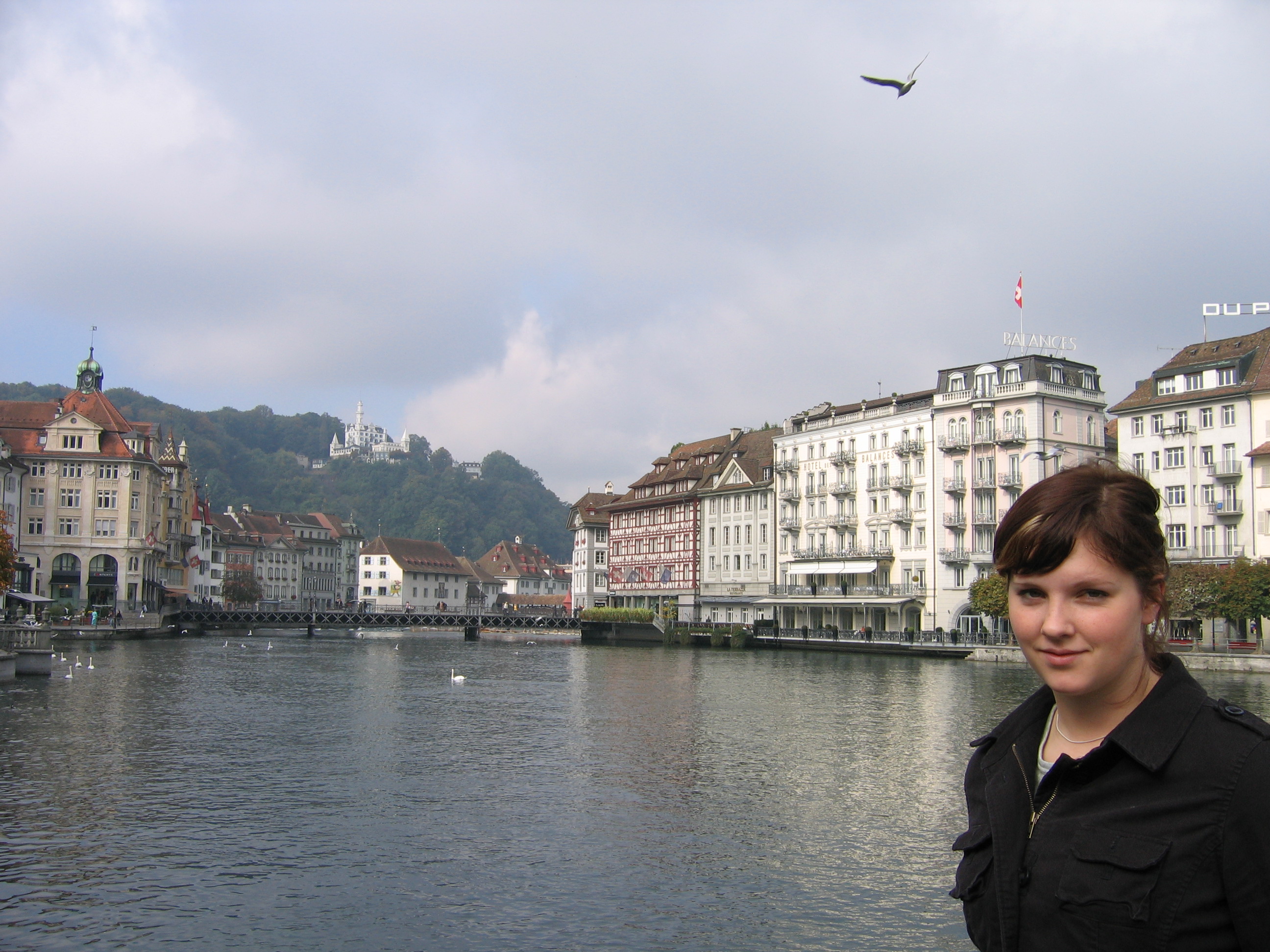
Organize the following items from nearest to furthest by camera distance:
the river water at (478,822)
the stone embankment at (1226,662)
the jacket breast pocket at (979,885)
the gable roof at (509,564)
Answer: the jacket breast pocket at (979,885)
the river water at (478,822)
the stone embankment at (1226,662)
the gable roof at (509,564)

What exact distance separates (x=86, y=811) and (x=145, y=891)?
5018mm

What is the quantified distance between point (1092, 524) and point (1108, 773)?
59 centimetres

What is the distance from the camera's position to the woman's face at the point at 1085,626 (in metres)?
2.70

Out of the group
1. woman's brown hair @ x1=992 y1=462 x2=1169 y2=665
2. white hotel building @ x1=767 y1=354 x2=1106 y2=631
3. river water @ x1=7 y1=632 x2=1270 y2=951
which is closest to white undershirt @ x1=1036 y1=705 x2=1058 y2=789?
woman's brown hair @ x1=992 y1=462 x2=1169 y2=665

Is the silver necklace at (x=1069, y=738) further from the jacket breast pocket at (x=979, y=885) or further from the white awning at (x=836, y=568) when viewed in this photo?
the white awning at (x=836, y=568)

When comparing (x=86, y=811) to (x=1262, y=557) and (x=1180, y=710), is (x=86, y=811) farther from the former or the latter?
(x=1262, y=557)

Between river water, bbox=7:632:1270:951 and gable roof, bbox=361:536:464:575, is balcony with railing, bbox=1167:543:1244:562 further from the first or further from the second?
gable roof, bbox=361:536:464:575

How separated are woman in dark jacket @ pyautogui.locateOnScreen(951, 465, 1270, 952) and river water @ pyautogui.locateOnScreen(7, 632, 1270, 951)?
10.1 meters

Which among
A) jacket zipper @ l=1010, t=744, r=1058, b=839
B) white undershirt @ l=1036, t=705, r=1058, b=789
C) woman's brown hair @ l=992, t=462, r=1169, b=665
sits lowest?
jacket zipper @ l=1010, t=744, r=1058, b=839

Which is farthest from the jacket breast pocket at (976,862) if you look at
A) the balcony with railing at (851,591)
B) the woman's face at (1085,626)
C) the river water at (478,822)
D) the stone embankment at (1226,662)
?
the balcony with railing at (851,591)

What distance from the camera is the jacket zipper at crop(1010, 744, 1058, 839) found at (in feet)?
9.14

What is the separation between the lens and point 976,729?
2930 centimetres

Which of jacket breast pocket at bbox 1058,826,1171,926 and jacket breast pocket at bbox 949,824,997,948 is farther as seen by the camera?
jacket breast pocket at bbox 949,824,997,948

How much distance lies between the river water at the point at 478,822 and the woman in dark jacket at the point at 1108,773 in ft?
33.1
